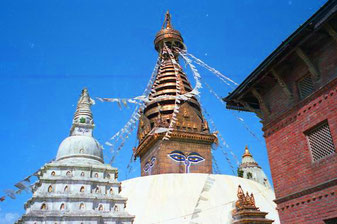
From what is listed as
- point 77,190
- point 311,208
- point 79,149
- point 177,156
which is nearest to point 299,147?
point 311,208

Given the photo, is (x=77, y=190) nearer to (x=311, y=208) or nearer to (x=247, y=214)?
(x=247, y=214)

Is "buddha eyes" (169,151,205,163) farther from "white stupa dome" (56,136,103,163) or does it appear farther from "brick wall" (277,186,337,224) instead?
"brick wall" (277,186,337,224)

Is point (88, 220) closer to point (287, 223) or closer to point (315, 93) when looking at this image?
point (287, 223)

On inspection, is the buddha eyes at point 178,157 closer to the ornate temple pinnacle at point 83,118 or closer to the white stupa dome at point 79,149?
the ornate temple pinnacle at point 83,118

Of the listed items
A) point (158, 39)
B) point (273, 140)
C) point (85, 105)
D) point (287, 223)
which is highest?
point (158, 39)

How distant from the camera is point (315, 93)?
31.6ft

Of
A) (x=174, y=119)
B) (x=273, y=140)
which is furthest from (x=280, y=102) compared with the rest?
(x=174, y=119)

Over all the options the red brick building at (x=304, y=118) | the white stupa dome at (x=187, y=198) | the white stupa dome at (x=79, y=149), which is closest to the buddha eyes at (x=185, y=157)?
the white stupa dome at (x=187, y=198)

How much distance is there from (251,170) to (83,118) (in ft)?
95.5

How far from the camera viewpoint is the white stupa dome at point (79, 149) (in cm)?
1961

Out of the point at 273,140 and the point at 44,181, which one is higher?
the point at 44,181

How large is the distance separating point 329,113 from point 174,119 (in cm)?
2290

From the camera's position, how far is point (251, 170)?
44000 millimetres

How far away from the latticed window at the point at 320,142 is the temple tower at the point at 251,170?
34.5 metres
